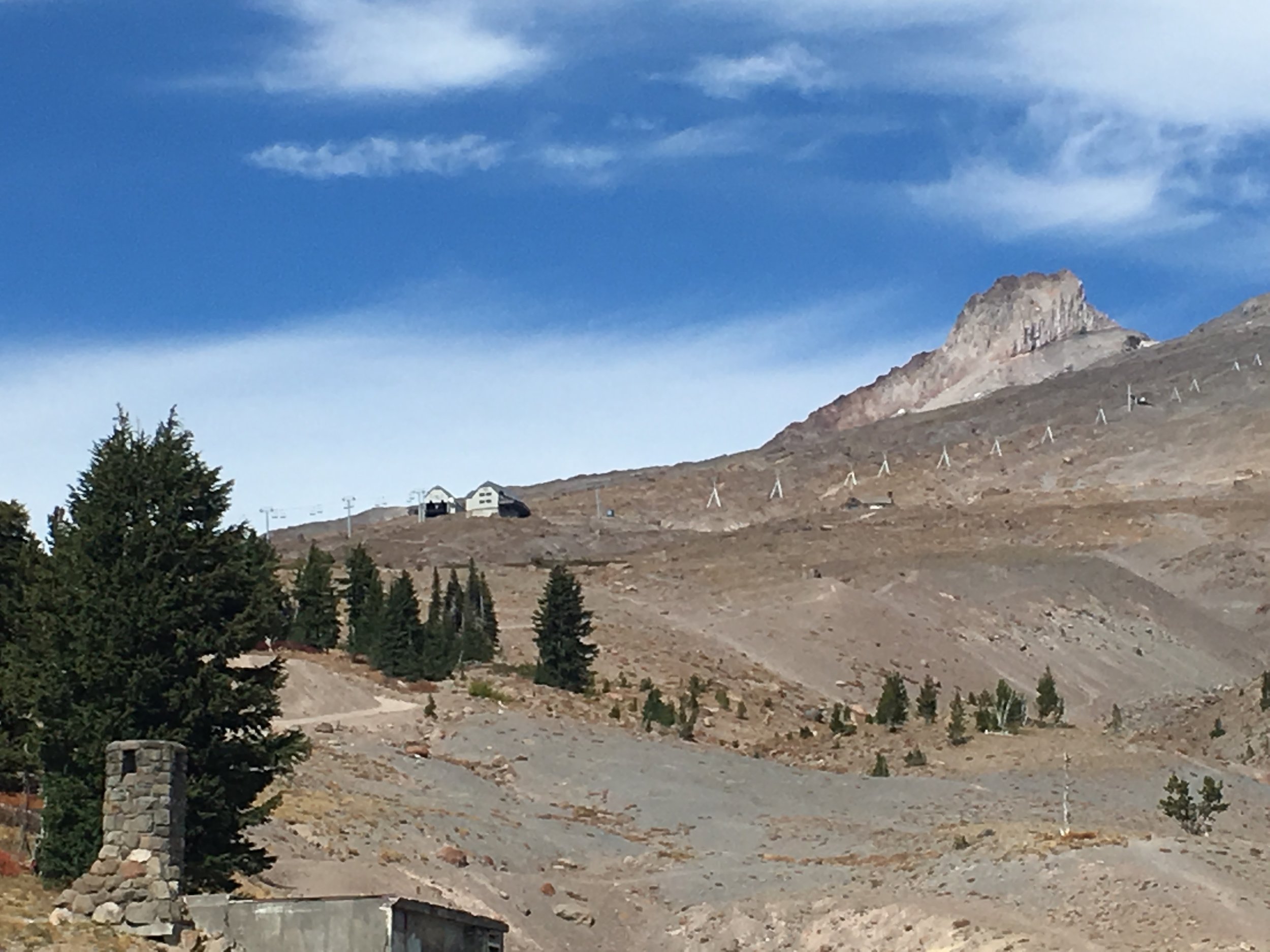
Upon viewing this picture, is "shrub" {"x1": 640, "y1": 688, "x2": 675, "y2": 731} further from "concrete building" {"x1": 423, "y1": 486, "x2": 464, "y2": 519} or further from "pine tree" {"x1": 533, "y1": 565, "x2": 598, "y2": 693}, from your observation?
"concrete building" {"x1": 423, "y1": 486, "x2": 464, "y2": 519}

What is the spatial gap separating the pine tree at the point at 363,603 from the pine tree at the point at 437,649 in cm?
179

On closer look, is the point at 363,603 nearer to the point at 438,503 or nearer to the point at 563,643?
the point at 563,643

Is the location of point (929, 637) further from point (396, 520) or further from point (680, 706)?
point (396, 520)

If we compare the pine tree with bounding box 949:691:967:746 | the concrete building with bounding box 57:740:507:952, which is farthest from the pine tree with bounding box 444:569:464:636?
the concrete building with bounding box 57:740:507:952

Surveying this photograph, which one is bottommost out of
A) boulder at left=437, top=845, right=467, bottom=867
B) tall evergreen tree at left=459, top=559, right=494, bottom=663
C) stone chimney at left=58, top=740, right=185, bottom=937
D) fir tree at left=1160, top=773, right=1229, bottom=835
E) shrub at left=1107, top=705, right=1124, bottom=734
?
boulder at left=437, top=845, right=467, bottom=867

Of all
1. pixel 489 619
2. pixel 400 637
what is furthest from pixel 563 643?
pixel 489 619

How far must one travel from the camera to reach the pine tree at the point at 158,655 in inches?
843

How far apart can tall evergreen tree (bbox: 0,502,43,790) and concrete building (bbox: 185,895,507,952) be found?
6847 mm

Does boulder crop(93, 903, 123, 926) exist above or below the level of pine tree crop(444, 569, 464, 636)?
below

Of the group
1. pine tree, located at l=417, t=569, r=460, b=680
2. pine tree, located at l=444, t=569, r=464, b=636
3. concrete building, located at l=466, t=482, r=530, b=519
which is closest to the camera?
pine tree, located at l=417, t=569, r=460, b=680

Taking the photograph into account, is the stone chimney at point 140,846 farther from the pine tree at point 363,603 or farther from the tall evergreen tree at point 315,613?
the tall evergreen tree at point 315,613

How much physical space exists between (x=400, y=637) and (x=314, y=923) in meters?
48.4

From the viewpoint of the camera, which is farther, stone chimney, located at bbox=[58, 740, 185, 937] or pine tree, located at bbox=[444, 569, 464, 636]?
pine tree, located at bbox=[444, 569, 464, 636]

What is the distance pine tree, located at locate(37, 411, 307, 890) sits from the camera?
21406 mm
